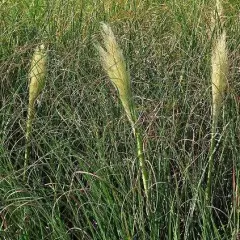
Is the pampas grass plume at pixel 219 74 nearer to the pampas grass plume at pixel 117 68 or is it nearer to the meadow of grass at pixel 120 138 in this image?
the meadow of grass at pixel 120 138

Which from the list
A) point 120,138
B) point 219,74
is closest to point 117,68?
point 219,74

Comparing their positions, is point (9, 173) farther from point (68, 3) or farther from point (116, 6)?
point (116, 6)

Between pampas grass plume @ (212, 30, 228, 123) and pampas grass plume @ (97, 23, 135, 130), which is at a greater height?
pampas grass plume @ (97, 23, 135, 130)

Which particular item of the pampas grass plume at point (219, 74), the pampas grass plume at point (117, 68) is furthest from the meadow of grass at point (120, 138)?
the pampas grass plume at point (117, 68)

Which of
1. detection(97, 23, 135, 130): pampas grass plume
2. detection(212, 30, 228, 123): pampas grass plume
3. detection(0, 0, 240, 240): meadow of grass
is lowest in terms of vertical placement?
detection(0, 0, 240, 240): meadow of grass

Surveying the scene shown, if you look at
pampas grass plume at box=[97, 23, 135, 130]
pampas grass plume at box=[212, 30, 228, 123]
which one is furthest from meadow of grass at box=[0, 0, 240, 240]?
pampas grass plume at box=[97, 23, 135, 130]

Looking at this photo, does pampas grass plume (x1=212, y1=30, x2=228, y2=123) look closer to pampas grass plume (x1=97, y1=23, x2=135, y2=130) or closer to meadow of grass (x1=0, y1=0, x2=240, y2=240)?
meadow of grass (x1=0, y1=0, x2=240, y2=240)

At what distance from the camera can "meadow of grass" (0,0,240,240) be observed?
2074 millimetres

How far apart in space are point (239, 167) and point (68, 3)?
2.19 metres

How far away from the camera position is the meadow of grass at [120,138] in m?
2.07

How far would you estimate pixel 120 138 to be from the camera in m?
2.49

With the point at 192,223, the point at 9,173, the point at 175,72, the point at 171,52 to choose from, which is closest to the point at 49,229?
the point at 9,173

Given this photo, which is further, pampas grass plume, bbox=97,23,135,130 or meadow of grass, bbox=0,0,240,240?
meadow of grass, bbox=0,0,240,240

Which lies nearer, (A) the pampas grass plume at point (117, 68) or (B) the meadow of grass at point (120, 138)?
(A) the pampas grass plume at point (117, 68)
